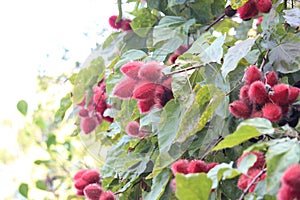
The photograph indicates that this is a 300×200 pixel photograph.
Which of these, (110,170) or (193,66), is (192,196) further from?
(110,170)

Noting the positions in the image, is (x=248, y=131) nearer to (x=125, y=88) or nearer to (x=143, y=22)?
(x=125, y=88)

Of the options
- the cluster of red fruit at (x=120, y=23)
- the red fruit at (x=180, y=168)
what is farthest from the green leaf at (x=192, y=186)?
the cluster of red fruit at (x=120, y=23)

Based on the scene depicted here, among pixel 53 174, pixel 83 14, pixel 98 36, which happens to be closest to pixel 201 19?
pixel 98 36

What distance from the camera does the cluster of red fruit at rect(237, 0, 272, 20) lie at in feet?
2.17

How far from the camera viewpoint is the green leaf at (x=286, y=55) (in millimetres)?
583

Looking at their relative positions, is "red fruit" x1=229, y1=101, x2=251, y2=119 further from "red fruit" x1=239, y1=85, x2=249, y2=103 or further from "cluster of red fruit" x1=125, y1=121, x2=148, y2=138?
"cluster of red fruit" x1=125, y1=121, x2=148, y2=138

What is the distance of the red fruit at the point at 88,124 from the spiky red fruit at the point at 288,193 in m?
0.57

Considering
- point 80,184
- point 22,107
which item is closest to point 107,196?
point 80,184

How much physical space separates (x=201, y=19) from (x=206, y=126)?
37cm

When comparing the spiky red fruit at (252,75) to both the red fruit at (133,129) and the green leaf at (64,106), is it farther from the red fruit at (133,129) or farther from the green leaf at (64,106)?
the green leaf at (64,106)

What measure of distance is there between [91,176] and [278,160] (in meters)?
0.42

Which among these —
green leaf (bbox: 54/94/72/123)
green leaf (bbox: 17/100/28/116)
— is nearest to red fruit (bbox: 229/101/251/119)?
green leaf (bbox: 54/94/72/123)

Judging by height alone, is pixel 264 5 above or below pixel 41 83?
above

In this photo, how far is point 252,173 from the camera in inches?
16.5
